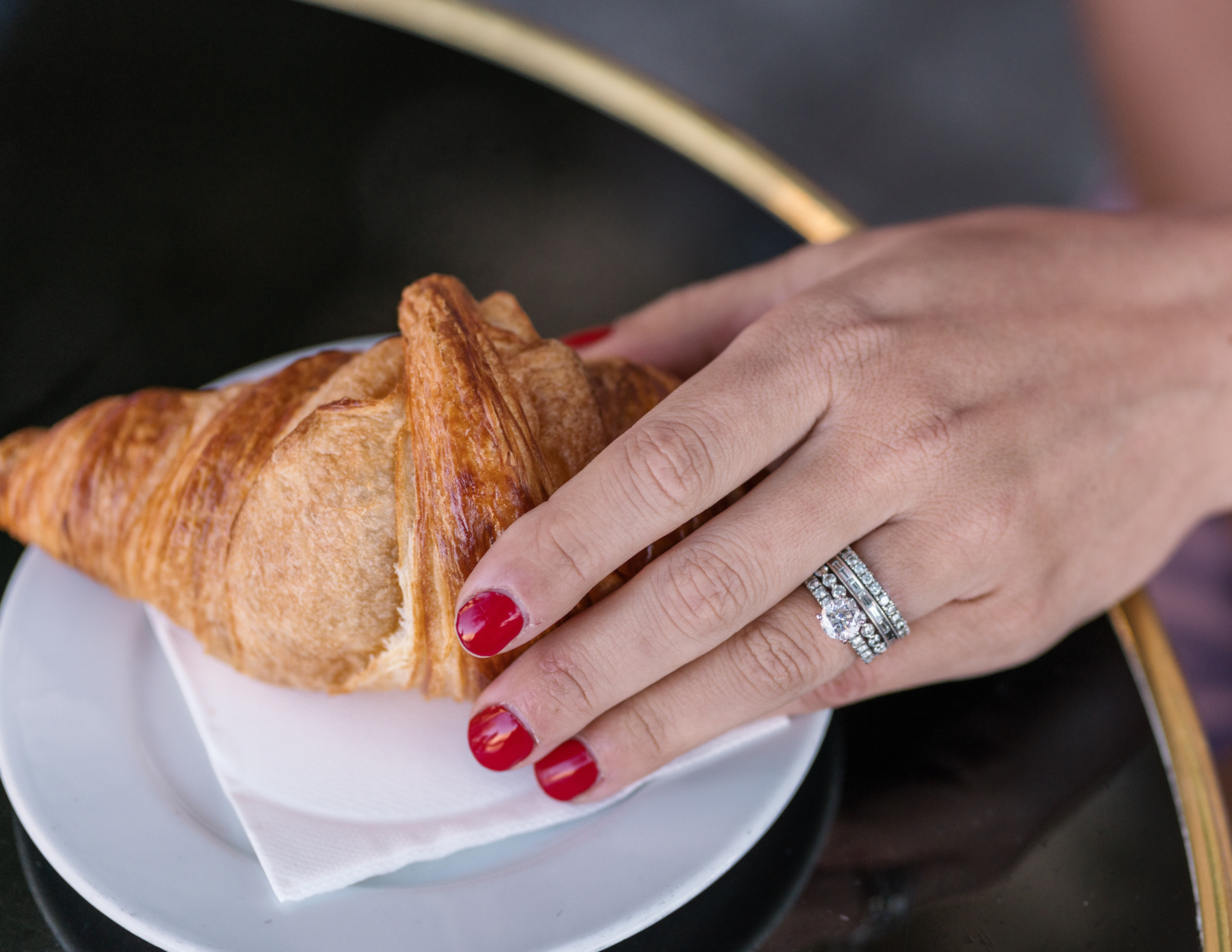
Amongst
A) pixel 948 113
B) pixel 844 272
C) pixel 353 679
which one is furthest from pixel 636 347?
pixel 948 113

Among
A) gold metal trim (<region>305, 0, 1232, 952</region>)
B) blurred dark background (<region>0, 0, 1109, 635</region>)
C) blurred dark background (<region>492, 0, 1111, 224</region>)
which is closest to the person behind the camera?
blurred dark background (<region>0, 0, 1109, 635</region>)

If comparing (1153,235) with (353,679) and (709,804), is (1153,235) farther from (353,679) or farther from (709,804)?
(353,679)

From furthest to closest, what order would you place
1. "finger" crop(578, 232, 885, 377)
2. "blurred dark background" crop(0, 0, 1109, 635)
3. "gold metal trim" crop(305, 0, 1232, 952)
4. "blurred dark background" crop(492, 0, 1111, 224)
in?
"blurred dark background" crop(492, 0, 1111, 224) → "gold metal trim" crop(305, 0, 1232, 952) → "blurred dark background" crop(0, 0, 1109, 635) → "finger" crop(578, 232, 885, 377)

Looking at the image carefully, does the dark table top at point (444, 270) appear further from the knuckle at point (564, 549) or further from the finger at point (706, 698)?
the knuckle at point (564, 549)

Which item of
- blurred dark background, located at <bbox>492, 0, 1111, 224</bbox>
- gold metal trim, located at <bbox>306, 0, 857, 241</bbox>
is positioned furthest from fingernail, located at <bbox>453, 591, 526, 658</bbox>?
blurred dark background, located at <bbox>492, 0, 1111, 224</bbox>

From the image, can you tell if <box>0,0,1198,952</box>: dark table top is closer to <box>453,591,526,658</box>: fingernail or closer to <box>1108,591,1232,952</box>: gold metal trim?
<box>1108,591,1232,952</box>: gold metal trim

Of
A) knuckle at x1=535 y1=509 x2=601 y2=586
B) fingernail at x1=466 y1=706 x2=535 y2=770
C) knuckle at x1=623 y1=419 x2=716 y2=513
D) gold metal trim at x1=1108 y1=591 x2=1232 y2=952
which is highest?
knuckle at x1=623 y1=419 x2=716 y2=513

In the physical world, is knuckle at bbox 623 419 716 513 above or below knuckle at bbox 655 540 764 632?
above
